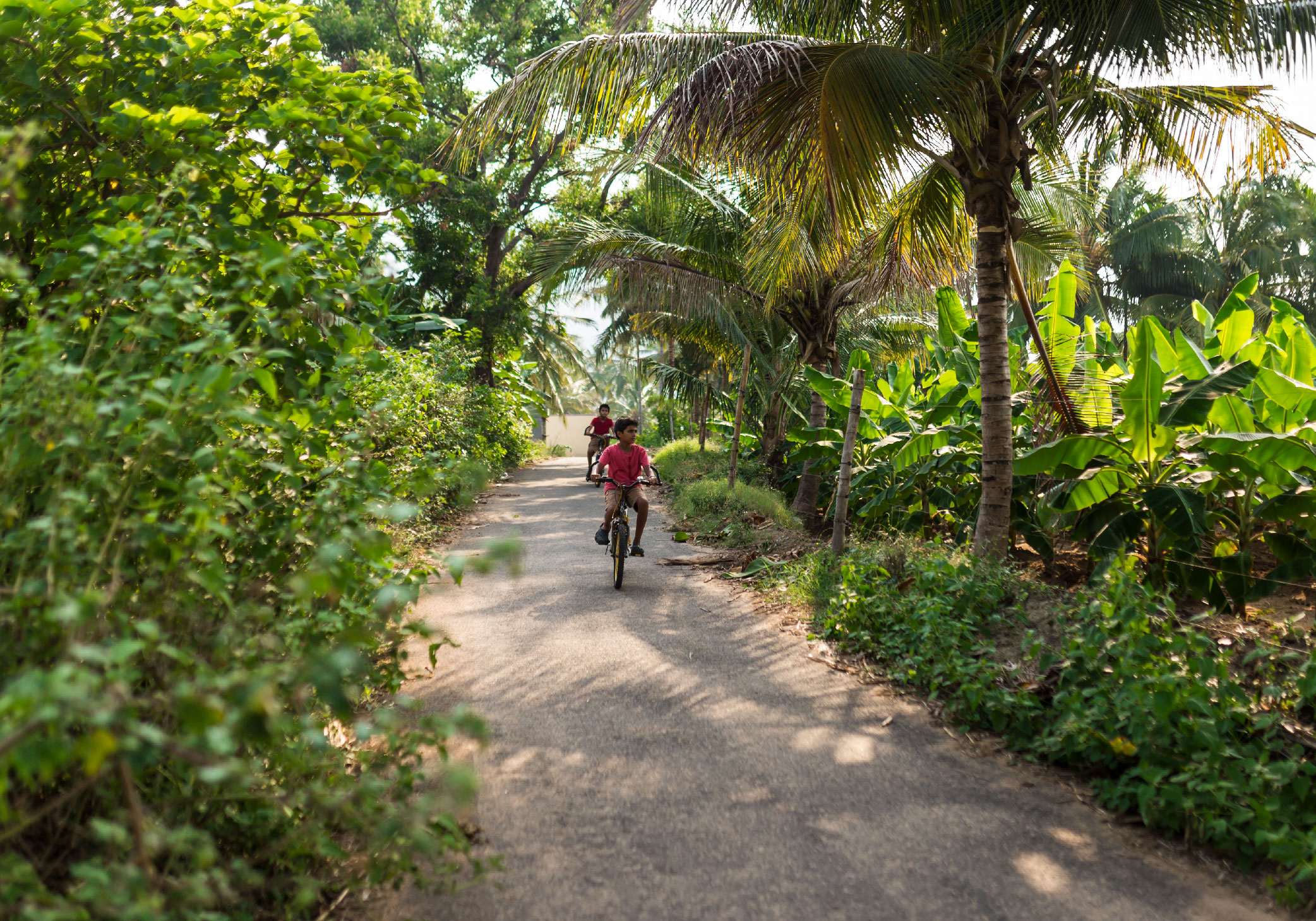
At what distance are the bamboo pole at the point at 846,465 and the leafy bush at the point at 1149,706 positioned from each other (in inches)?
88.8

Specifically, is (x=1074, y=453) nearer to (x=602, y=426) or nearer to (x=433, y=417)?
(x=433, y=417)

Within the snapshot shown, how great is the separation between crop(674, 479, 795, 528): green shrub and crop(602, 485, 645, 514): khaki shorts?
3.05 metres

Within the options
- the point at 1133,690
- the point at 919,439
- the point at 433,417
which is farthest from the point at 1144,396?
the point at 433,417

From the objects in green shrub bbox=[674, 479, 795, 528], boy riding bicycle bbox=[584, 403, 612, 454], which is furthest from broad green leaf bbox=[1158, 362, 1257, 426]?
boy riding bicycle bbox=[584, 403, 612, 454]

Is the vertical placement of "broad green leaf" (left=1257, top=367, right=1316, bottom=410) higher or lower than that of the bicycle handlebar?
higher

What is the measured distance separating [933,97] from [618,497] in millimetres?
4522

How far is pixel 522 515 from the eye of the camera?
1337 centimetres

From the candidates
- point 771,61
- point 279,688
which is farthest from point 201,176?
point 771,61

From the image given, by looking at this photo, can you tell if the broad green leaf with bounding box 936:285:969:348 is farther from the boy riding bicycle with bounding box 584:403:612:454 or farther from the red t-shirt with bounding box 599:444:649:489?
the boy riding bicycle with bounding box 584:403:612:454

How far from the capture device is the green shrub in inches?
459

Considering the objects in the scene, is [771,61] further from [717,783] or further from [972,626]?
[717,783]

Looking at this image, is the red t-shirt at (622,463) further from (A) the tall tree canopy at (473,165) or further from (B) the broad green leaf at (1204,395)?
(A) the tall tree canopy at (473,165)

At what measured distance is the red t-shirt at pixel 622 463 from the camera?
8320 millimetres

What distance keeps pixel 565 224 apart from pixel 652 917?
1229 cm
